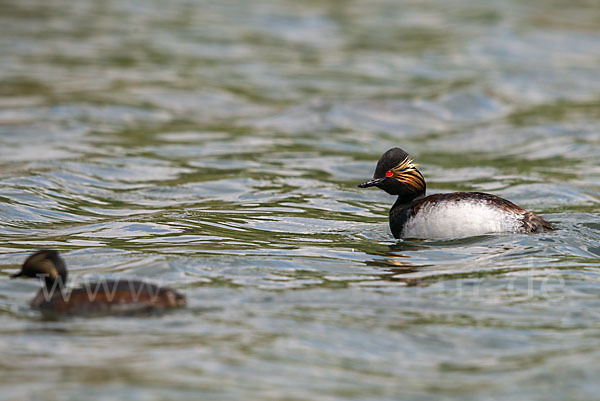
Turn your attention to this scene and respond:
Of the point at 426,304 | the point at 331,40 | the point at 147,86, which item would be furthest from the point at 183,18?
the point at 426,304

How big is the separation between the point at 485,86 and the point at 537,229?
585 inches

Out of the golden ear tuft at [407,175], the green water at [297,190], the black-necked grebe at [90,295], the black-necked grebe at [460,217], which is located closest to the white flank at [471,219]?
the black-necked grebe at [460,217]

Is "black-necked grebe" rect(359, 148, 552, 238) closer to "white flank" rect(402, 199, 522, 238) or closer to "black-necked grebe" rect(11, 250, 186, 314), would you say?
"white flank" rect(402, 199, 522, 238)

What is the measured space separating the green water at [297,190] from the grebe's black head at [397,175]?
0.79 meters

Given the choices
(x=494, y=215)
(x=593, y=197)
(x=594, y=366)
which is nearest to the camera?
(x=594, y=366)

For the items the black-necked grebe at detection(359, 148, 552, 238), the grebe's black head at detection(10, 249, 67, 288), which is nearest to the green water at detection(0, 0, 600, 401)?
the black-necked grebe at detection(359, 148, 552, 238)

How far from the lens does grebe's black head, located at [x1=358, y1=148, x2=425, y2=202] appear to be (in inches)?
459

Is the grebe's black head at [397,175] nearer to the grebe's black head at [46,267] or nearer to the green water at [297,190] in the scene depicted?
the green water at [297,190]

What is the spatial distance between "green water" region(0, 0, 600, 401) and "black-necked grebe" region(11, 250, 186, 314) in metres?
0.19

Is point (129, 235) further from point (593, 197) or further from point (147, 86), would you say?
point (147, 86)

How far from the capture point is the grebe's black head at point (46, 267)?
328 inches

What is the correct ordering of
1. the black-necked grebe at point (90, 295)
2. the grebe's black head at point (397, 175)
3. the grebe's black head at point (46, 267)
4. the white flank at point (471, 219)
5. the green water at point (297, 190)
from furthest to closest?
the grebe's black head at point (397, 175), the white flank at point (471, 219), the grebe's black head at point (46, 267), the black-necked grebe at point (90, 295), the green water at point (297, 190)

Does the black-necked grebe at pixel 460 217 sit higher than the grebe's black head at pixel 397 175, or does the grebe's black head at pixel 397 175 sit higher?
the grebe's black head at pixel 397 175

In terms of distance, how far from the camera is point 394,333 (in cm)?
788
